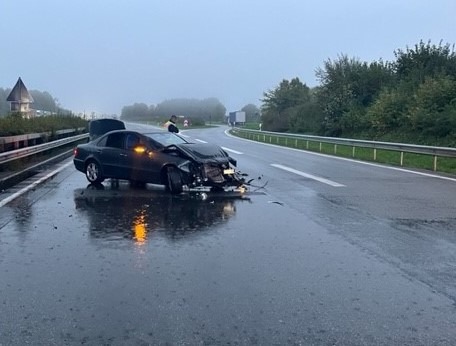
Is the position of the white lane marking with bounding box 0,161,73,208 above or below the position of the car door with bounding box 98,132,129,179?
below

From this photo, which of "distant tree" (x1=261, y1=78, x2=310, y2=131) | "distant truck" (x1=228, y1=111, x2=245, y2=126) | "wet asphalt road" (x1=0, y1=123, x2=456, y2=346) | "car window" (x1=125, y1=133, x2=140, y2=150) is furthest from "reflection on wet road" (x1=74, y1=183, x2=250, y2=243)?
"distant truck" (x1=228, y1=111, x2=245, y2=126)

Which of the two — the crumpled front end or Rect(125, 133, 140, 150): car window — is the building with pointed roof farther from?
the crumpled front end

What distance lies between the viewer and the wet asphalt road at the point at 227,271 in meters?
4.84

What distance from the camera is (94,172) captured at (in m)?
15.5

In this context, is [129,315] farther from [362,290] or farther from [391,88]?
[391,88]

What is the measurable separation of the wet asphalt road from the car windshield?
2.58 metres

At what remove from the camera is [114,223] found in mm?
9625

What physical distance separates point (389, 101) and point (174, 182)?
26646 mm

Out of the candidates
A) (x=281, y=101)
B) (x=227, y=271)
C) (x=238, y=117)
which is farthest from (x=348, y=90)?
(x=238, y=117)

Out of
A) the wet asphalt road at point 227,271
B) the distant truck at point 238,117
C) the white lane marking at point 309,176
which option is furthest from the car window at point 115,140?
the distant truck at point 238,117

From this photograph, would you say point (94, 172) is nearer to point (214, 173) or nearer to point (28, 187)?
point (28, 187)

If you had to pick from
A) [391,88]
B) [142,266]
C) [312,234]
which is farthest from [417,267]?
[391,88]

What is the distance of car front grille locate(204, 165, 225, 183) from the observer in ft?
44.1

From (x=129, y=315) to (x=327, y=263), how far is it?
9.00 ft
